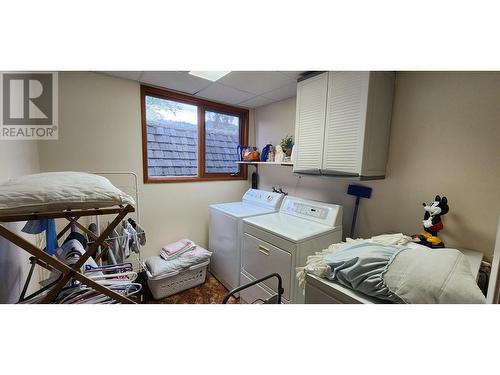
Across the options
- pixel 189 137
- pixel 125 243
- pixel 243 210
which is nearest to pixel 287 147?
pixel 243 210

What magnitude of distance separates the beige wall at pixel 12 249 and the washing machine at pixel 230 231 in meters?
1.47

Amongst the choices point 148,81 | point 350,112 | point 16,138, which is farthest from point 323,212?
point 16,138

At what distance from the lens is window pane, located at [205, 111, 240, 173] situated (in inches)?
103

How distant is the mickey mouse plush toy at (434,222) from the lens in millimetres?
1222

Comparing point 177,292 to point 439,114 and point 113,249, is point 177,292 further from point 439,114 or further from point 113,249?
point 439,114

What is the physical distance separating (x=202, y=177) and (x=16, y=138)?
5.30ft

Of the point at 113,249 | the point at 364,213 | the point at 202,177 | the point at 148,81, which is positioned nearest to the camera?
the point at 113,249

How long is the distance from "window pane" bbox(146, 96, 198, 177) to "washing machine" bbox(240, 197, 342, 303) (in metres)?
1.22

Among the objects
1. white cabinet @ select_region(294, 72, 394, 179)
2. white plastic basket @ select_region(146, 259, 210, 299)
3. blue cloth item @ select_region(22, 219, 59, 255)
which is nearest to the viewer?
blue cloth item @ select_region(22, 219, 59, 255)

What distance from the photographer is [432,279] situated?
0.65 metres

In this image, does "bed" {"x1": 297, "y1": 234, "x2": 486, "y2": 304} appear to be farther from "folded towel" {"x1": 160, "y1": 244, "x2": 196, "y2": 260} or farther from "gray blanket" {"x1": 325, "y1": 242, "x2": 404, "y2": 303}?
"folded towel" {"x1": 160, "y1": 244, "x2": 196, "y2": 260}

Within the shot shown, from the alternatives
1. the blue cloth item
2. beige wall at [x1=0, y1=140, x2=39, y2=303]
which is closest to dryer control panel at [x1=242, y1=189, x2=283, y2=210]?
the blue cloth item
